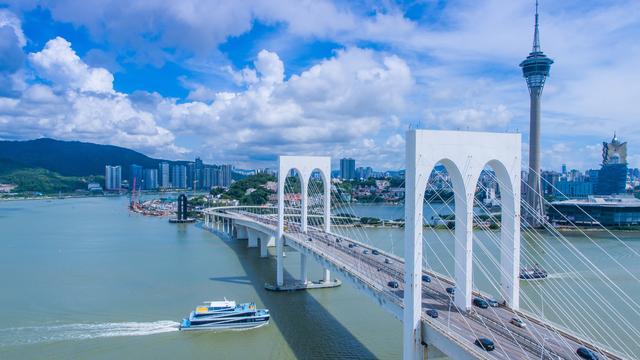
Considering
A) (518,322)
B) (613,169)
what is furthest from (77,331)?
(613,169)

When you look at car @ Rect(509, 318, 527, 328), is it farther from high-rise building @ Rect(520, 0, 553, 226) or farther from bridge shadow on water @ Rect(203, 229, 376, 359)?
high-rise building @ Rect(520, 0, 553, 226)

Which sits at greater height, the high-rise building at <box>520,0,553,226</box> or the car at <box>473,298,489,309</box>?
the high-rise building at <box>520,0,553,226</box>

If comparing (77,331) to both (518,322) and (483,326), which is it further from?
(518,322)

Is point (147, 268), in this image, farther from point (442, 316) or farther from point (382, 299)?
point (442, 316)

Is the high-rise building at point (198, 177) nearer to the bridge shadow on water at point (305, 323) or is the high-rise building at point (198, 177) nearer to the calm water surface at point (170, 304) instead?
the calm water surface at point (170, 304)

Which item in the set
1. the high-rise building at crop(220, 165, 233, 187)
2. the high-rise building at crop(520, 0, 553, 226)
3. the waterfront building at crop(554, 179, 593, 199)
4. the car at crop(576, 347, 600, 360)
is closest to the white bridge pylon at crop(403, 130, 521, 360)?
the car at crop(576, 347, 600, 360)

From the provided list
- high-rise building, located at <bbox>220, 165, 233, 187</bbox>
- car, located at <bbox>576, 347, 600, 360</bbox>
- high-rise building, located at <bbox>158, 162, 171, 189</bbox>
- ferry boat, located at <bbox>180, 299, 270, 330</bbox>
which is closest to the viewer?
car, located at <bbox>576, 347, 600, 360</bbox>
